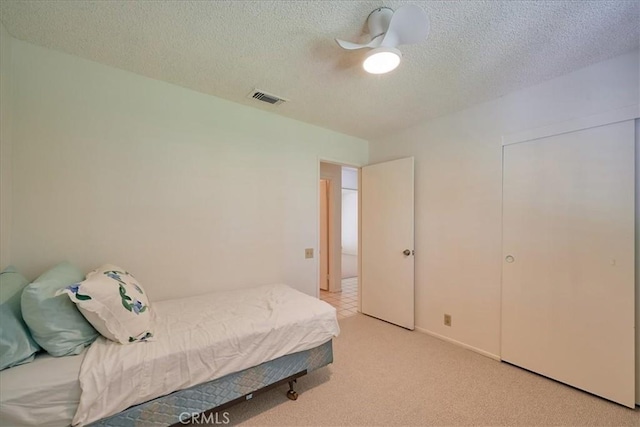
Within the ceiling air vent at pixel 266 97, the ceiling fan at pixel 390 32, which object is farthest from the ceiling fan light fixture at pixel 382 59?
the ceiling air vent at pixel 266 97

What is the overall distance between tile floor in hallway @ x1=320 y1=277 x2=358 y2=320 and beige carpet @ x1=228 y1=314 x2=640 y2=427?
1236mm

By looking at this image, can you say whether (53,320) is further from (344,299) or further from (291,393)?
(344,299)

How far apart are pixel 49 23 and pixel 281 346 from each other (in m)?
2.50

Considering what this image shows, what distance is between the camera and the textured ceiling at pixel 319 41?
148cm

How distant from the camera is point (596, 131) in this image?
195 cm

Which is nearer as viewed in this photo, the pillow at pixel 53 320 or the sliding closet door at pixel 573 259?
the pillow at pixel 53 320

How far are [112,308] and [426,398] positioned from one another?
6.98 ft

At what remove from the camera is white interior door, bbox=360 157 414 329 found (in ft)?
10.3

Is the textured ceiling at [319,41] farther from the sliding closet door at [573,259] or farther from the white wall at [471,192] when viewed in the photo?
the sliding closet door at [573,259]

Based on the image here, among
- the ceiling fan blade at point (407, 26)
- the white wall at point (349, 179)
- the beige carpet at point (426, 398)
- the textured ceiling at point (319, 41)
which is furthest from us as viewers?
the white wall at point (349, 179)

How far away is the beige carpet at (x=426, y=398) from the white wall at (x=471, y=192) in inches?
18.3

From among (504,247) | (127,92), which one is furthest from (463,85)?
(127,92)

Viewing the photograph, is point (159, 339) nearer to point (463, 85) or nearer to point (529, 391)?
point (529, 391)

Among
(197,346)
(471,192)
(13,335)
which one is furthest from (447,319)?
(13,335)
